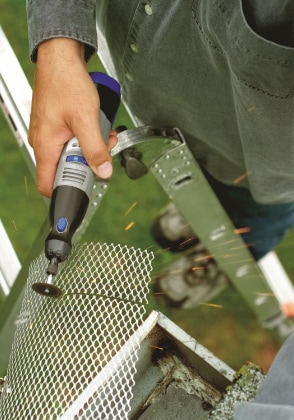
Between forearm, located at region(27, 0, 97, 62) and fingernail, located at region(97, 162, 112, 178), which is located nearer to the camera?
fingernail, located at region(97, 162, 112, 178)

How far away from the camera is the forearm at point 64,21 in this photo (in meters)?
1.30

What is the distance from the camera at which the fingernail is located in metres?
1.19

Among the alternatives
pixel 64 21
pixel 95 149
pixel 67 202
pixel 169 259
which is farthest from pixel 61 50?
pixel 169 259

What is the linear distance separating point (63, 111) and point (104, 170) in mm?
175

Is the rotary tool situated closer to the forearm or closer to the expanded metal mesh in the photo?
the expanded metal mesh

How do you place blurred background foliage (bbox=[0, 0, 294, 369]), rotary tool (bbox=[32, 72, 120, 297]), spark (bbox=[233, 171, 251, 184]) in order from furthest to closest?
blurred background foliage (bbox=[0, 0, 294, 369])
spark (bbox=[233, 171, 251, 184])
rotary tool (bbox=[32, 72, 120, 297])

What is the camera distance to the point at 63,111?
125 centimetres

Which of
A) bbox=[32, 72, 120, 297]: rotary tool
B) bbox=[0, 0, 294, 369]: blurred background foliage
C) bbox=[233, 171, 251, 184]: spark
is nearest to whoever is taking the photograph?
bbox=[32, 72, 120, 297]: rotary tool

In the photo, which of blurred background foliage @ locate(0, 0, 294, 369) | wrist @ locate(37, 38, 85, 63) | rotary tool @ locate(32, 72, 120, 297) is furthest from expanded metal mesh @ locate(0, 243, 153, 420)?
blurred background foliage @ locate(0, 0, 294, 369)

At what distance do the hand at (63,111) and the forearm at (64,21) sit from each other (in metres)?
0.02

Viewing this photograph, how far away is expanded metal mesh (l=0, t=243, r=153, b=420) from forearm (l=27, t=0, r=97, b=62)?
0.50 metres

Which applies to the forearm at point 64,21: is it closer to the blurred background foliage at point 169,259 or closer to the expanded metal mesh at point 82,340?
the expanded metal mesh at point 82,340

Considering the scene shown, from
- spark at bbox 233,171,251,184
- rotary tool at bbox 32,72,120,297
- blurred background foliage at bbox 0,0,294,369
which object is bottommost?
blurred background foliage at bbox 0,0,294,369

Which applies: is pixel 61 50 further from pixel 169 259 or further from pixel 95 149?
pixel 169 259
